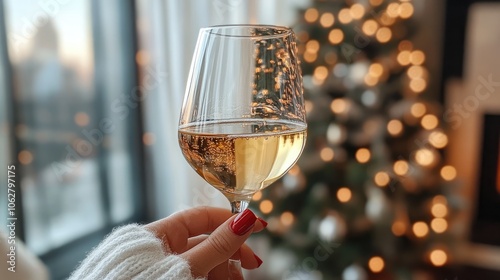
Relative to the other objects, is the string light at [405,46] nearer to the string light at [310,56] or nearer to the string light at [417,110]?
the string light at [417,110]

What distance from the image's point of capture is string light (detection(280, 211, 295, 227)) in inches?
86.6

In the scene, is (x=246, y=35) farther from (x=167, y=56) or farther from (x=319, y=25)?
(x=167, y=56)

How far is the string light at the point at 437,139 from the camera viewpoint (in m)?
2.16

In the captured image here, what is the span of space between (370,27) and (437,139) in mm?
524

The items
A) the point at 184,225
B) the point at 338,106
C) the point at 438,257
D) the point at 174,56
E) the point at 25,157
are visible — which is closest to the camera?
the point at 184,225

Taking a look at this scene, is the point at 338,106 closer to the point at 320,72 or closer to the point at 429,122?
the point at 320,72

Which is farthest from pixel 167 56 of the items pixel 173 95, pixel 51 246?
pixel 51 246

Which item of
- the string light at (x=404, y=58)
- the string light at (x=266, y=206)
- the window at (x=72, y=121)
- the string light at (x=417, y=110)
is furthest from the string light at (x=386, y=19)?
the window at (x=72, y=121)

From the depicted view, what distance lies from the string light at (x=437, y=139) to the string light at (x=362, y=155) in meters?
0.27

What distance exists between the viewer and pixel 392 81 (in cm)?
216

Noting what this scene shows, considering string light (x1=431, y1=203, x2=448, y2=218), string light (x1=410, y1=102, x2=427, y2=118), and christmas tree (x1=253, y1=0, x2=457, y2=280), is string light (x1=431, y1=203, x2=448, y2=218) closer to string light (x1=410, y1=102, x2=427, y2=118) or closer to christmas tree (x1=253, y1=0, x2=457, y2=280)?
christmas tree (x1=253, y1=0, x2=457, y2=280)

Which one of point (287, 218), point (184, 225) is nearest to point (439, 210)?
point (287, 218)

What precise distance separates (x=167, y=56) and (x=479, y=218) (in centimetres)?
159

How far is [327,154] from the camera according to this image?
6.97ft
